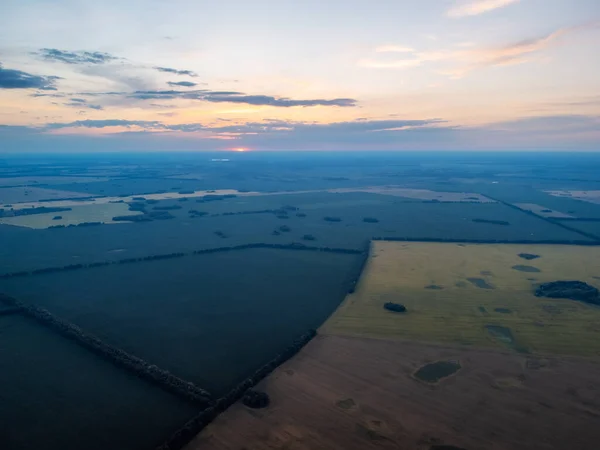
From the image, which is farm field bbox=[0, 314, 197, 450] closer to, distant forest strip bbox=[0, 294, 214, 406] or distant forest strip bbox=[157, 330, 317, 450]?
distant forest strip bbox=[0, 294, 214, 406]

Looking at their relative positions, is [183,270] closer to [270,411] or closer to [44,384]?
[44,384]

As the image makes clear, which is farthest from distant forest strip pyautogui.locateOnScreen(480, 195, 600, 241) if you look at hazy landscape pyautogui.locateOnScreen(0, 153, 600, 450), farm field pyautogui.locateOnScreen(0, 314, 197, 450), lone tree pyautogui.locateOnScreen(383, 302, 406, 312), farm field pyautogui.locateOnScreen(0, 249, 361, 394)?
farm field pyautogui.locateOnScreen(0, 314, 197, 450)

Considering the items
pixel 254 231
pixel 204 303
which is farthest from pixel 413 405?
pixel 254 231

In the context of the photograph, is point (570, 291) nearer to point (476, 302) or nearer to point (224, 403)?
point (476, 302)

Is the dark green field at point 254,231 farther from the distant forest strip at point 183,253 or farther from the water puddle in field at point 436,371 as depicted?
the water puddle in field at point 436,371

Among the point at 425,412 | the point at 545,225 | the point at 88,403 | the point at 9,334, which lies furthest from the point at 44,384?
the point at 545,225
